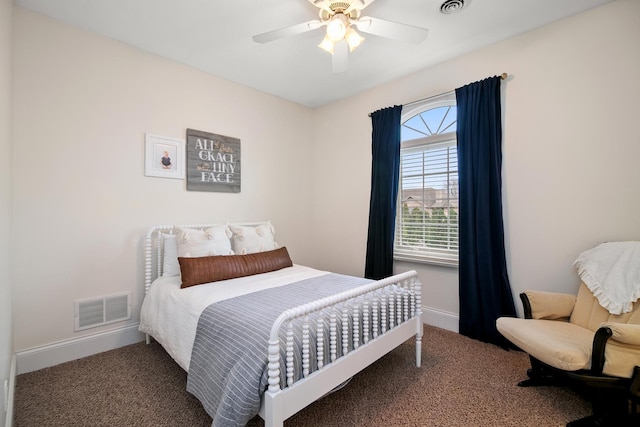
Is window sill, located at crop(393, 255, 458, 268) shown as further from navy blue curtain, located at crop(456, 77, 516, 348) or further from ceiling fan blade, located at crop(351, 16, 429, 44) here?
ceiling fan blade, located at crop(351, 16, 429, 44)

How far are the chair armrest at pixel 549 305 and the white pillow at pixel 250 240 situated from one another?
231 centimetres

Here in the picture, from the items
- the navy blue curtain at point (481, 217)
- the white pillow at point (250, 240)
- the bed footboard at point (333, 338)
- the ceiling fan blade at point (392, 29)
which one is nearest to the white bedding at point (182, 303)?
Result: the white pillow at point (250, 240)

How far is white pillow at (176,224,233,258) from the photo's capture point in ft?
8.39

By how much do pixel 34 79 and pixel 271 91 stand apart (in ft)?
7.15

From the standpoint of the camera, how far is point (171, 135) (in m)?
2.86

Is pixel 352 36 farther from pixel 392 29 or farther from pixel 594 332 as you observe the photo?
pixel 594 332

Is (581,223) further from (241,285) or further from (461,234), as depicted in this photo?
(241,285)

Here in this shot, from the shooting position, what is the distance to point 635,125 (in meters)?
1.99

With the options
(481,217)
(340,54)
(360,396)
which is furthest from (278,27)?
(360,396)

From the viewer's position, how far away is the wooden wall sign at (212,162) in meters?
2.99

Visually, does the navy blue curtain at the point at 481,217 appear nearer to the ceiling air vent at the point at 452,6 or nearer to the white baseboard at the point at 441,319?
the white baseboard at the point at 441,319

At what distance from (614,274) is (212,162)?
3.50 meters

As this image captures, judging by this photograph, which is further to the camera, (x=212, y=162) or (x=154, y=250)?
(x=212, y=162)

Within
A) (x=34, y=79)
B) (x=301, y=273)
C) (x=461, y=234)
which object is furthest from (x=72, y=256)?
(x=461, y=234)
